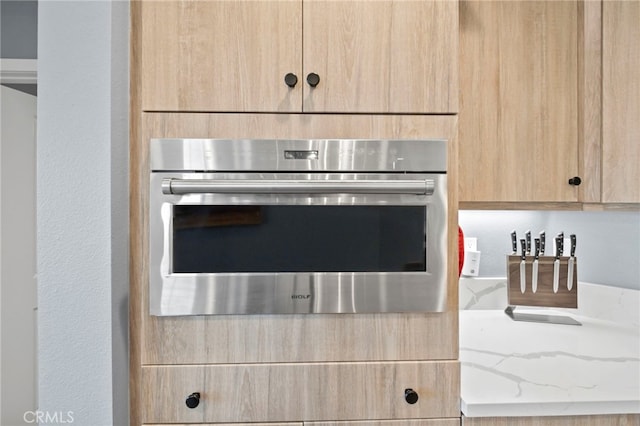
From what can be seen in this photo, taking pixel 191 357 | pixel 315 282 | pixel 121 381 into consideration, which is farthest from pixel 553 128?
pixel 121 381

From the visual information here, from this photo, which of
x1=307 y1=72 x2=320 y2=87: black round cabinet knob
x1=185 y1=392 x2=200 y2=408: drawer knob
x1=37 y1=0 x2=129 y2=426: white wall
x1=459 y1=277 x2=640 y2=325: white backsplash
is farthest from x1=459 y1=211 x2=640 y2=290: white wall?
x1=37 y1=0 x2=129 y2=426: white wall

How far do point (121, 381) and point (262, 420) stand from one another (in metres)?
0.37

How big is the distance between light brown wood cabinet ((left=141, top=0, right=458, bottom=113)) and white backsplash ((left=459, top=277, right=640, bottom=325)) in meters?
0.92

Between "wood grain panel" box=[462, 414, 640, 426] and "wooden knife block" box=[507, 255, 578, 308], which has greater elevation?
"wooden knife block" box=[507, 255, 578, 308]

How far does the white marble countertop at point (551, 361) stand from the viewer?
0.97 metres

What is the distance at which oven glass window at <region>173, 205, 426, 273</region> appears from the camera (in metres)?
0.97

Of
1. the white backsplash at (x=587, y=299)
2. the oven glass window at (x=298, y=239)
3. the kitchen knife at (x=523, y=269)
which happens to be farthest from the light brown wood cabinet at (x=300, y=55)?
the white backsplash at (x=587, y=299)

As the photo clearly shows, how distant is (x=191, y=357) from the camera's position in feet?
3.22

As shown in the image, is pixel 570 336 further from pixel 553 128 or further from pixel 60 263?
pixel 60 263

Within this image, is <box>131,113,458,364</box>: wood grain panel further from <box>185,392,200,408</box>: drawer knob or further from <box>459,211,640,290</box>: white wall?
<box>459,211,640,290</box>: white wall

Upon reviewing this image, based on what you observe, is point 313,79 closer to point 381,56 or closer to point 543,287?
point 381,56

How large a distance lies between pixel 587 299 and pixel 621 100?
32.6 inches

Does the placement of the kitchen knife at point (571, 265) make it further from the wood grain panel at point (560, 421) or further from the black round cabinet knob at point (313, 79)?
the black round cabinet knob at point (313, 79)

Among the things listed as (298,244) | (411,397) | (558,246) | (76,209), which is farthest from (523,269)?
(76,209)
